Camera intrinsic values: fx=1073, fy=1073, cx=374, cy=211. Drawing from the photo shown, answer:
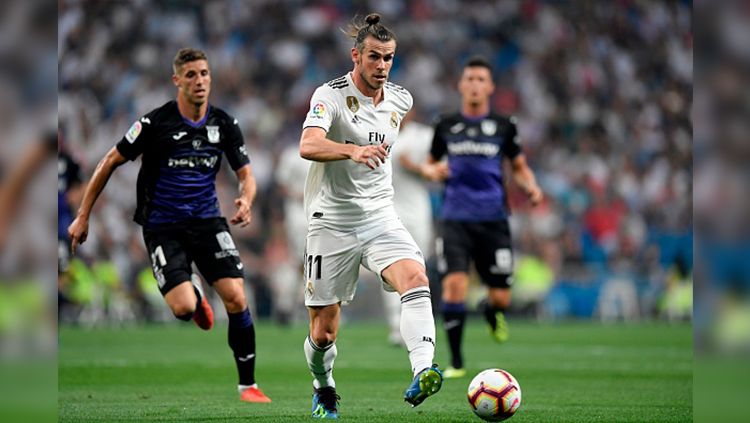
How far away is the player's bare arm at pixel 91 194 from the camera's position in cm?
758

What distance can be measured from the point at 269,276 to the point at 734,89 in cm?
1969

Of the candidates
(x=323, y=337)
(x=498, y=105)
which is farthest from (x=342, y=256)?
(x=498, y=105)

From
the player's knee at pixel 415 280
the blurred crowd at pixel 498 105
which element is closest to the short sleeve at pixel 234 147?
the player's knee at pixel 415 280

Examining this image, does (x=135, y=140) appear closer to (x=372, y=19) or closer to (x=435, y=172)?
(x=372, y=19)

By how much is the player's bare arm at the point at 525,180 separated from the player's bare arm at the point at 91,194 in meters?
4.24

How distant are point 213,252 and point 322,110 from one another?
197cm

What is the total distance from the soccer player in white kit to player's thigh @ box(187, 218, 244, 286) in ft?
4.02

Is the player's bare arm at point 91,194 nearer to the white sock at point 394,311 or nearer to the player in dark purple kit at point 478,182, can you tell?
the player in dark purple kit at point 478,182

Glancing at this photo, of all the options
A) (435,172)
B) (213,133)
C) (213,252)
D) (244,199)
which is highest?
(213,133)

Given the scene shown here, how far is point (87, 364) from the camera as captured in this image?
11.5m

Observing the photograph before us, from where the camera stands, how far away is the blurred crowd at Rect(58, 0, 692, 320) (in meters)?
22.3

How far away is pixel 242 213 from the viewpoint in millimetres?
7855

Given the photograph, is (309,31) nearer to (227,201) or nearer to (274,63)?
(274,63)

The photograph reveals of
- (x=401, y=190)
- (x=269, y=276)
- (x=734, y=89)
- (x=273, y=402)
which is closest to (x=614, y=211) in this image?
(x=269, y=276)
